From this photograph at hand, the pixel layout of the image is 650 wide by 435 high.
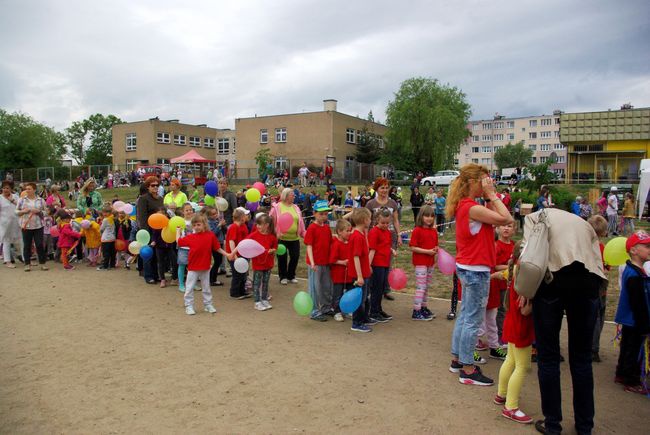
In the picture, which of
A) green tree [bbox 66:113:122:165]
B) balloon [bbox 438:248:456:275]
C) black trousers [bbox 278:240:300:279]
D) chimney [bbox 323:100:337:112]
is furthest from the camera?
green tree [bbox 66:113:122:165]

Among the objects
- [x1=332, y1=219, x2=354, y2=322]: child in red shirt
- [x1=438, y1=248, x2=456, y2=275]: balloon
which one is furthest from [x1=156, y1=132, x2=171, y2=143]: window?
[x1=438, y1=248, x2=456, y2=275]: balloon

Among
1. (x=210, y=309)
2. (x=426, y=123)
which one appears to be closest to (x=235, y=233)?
(x=210, y=309)

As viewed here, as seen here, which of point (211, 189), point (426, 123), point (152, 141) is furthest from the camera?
point (152, 141)

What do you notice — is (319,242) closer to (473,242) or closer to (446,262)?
(446,262)

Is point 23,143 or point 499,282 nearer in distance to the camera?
point 499,282

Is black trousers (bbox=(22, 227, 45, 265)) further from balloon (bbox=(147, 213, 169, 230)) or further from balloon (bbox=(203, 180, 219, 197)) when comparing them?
balloon (bbox=(203, 180, 219, 197))

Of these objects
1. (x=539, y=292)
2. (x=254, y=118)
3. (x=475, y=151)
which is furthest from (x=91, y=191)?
(x=475, y=151)

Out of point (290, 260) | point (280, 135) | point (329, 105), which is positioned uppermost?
point (329, 105)

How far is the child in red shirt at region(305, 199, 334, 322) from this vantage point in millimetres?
6375

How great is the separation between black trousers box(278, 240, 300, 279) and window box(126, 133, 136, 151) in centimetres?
4835

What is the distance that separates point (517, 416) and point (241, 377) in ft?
8.19

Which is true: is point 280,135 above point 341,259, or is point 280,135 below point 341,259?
above

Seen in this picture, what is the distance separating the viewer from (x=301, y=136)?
44.3 metres

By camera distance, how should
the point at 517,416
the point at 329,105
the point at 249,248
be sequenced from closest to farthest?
the point at 517,416 → the point at 249,248 → the point at 329,105
